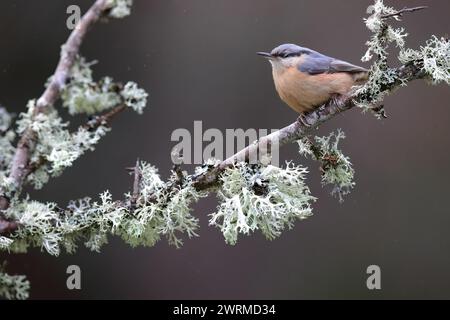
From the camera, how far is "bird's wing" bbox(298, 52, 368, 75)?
2.50m

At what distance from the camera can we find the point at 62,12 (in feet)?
15.4

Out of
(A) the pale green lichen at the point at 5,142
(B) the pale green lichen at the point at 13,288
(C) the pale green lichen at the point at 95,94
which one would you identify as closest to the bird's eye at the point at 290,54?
(C) the pale green lichen at the point at 95,94

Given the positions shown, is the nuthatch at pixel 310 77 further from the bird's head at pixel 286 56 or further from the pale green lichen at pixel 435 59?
the pale green lichen at pixel 435 59

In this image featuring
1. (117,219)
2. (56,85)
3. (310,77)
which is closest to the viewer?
(117,219)

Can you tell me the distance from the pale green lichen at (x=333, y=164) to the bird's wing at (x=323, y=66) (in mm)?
410

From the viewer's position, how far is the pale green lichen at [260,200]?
1.93 metres

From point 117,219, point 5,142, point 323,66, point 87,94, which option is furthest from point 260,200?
point 5,142

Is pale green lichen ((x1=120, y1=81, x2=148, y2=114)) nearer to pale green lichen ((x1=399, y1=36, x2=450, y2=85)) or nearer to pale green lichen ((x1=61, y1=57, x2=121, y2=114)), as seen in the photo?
pale green lichen ((x1=61, y1=57, x2=121, y2=114))

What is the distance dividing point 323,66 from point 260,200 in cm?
85

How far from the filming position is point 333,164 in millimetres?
2189

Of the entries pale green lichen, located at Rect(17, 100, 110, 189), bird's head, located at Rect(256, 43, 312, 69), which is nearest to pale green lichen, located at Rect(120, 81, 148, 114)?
pale green lichen, located at Rect(17, 100, 110, 189)

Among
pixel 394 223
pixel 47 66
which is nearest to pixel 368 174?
pixel 394 223

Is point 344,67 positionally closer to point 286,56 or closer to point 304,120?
point 286,56

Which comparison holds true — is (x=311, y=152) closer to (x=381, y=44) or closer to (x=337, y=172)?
(x=337, y=172)
